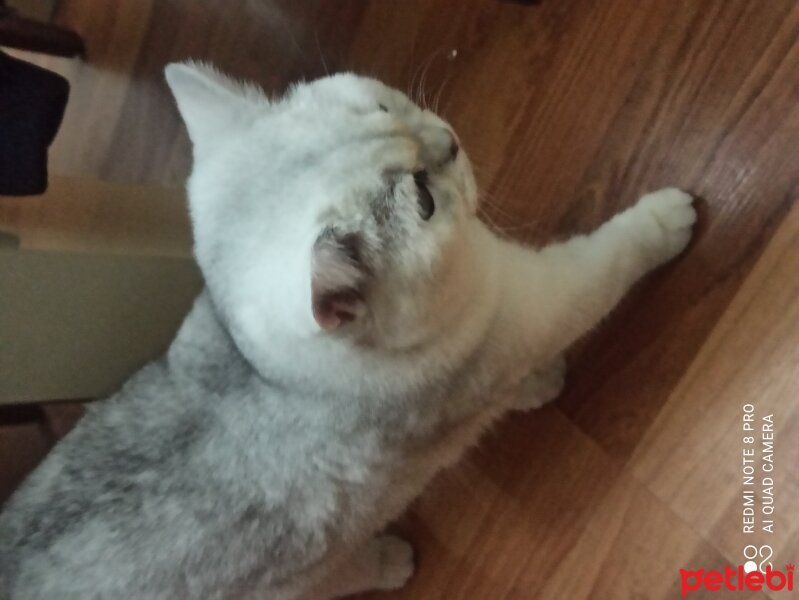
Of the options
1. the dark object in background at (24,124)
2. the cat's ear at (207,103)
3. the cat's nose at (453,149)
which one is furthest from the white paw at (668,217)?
the dark object in background at (24,124)

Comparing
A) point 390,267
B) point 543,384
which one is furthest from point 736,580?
point 390,267

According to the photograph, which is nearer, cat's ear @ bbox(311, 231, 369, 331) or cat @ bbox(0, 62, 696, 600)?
cat's ear @ bbox(311, 231, 369, 331)

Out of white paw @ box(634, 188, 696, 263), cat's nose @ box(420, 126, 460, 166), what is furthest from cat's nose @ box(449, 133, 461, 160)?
white paw @ box(634, 188, 696, 263)

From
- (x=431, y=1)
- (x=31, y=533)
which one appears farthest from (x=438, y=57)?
(x=31, y=533)

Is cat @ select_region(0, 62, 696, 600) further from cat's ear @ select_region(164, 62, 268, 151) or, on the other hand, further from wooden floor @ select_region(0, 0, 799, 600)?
wooden floor @ select_region(0, 0, 799, 600)

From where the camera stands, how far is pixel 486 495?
4.89 feet

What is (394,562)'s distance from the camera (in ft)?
4.95

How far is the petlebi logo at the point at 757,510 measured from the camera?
3.95 ft

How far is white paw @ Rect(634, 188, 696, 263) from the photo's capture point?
48.5 inches

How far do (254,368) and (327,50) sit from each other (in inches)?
34.7

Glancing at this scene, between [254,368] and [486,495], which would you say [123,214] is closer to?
[254,368]

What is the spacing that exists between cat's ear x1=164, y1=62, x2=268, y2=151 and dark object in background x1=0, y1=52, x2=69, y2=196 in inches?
15.6

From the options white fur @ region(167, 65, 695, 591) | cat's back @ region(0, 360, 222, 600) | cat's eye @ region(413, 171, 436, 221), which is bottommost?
cat's back @ region(0, 360, 222, 600)

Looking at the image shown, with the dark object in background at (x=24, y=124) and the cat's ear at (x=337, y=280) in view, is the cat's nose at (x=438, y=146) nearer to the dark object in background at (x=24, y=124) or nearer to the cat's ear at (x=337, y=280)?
the cat's ear at (x=337, y=280)
